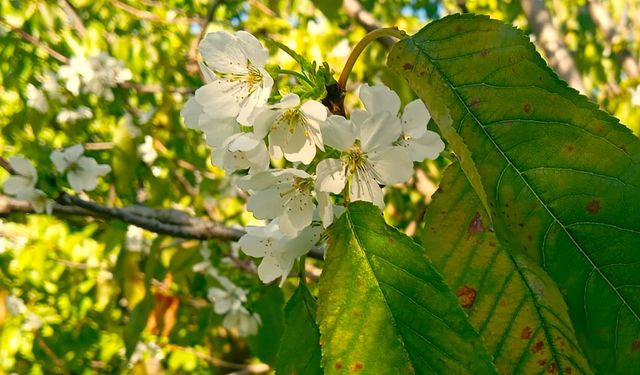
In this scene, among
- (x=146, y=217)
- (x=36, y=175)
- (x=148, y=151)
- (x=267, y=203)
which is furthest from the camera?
(x=148, y=151)

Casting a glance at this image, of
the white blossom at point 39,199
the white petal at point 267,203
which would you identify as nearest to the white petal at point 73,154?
the white blossom at point 39,199

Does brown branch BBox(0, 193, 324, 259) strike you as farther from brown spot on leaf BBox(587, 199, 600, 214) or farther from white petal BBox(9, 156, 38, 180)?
brown spot on leaf BBox(587, 199, 600, 214)

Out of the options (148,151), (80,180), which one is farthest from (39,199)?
(148,151)

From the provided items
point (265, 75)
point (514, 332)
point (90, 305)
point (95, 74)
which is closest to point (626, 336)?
point (514, 332)

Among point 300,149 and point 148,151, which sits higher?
point 148,151

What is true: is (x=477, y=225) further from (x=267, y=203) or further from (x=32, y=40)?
(x=32, y=40)

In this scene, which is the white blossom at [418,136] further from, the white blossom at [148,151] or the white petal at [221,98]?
the white blossom at [148,151]

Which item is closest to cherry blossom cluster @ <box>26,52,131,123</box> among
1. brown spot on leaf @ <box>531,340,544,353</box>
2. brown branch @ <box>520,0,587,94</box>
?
brown branch @ <box>520,0,587,94</box>
